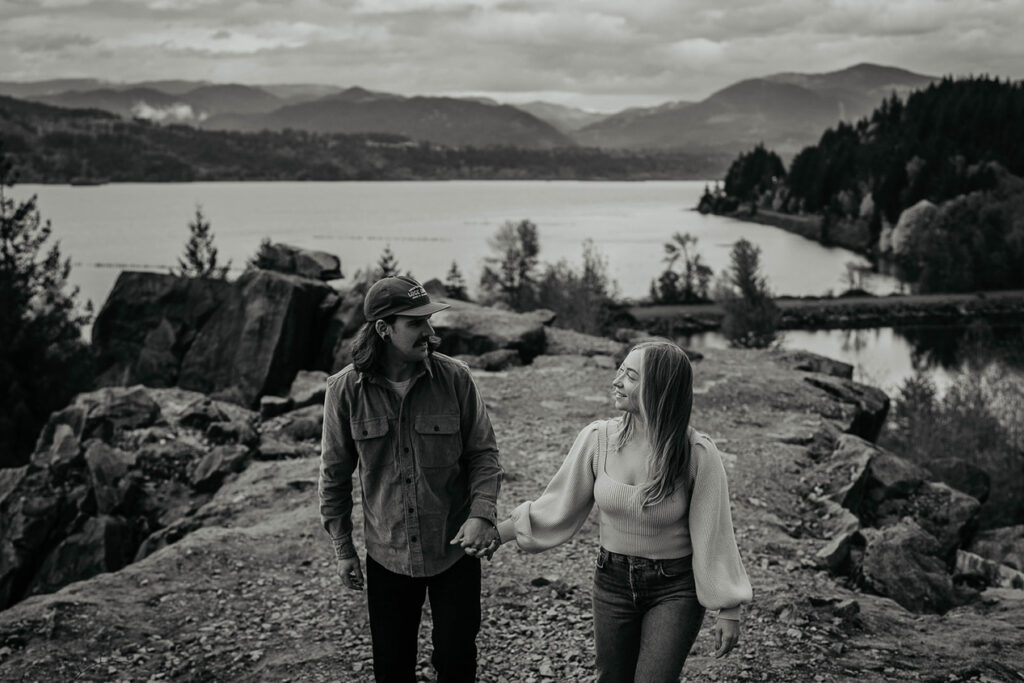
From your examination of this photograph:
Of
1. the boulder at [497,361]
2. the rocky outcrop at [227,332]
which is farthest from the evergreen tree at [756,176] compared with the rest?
the boulder at [497,361]

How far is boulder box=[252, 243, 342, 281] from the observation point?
89.5ft

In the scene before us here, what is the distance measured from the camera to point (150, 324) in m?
27.8

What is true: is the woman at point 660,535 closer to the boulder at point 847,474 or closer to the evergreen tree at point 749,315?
the boulder at point 847,474

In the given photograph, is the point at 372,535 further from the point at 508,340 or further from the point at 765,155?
the point at 765,155

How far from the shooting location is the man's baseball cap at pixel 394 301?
468 centimetres

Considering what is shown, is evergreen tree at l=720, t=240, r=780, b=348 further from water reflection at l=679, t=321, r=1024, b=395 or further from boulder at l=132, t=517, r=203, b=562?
boulder at l=132, t=517, r=203, b=562

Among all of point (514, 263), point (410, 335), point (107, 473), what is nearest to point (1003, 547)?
point (410, 335)

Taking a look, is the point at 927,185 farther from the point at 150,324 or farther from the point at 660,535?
the point at 660,535

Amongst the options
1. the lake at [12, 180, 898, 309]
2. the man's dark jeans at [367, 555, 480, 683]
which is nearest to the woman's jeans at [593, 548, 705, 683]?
the man's dark jeans at [367, 555, 480, 683]

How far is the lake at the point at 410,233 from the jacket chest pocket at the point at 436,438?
177 ft

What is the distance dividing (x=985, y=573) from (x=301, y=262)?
2050cm

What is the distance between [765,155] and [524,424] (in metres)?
157

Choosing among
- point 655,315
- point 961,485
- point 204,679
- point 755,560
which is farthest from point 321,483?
point 655,315

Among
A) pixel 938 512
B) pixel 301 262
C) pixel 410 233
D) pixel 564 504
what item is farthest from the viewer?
pixel 410 233
